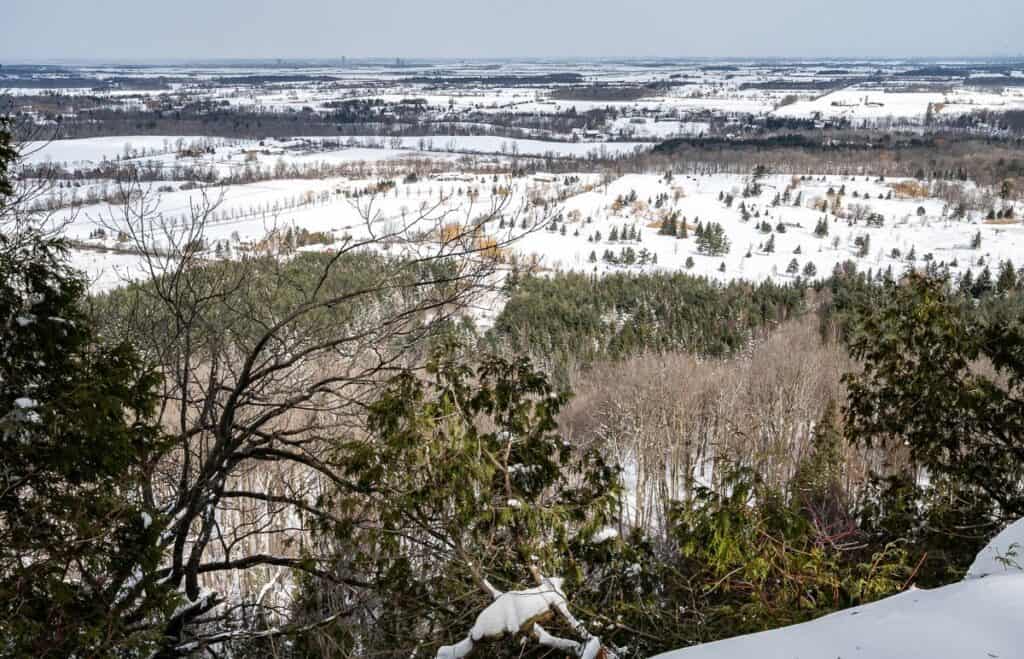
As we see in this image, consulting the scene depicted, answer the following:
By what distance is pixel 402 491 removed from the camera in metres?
5.75

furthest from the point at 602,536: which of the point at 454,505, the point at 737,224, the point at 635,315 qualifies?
the point at 737,224

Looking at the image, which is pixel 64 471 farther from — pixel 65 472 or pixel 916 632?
pixel 916 632

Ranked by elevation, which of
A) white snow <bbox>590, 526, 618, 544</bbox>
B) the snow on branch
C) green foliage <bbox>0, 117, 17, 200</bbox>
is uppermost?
green foliage <bbox>0, 117, 17, 200</bbox>

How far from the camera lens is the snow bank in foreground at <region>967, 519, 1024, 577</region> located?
415 cm

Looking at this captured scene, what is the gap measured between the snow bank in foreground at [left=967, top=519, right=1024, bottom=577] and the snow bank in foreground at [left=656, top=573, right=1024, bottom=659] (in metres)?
0.54

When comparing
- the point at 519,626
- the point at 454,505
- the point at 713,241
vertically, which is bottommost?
the point at 713,241

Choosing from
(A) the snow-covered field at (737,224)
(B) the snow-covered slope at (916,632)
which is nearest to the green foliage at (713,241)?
(A) the snow-covered field at (737,224)

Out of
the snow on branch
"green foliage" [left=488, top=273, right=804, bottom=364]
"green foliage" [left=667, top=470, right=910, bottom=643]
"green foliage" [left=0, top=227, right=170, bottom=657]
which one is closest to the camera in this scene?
the snow on branch

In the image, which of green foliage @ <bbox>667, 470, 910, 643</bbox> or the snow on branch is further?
green foliage @ <bbox>667, 470, 910, 643</bbox>

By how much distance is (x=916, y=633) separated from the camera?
3152 millimetres

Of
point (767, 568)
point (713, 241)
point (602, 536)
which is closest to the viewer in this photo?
point (767, 568)

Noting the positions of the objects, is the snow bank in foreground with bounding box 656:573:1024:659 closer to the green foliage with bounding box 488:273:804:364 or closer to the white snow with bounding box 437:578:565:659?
the white snow with bounding box 437:578:565:659

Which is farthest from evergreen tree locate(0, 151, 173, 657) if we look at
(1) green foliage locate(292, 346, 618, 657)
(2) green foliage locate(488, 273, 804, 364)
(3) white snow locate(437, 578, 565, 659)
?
(2) green foliage locate(488, 273, 804, 364)

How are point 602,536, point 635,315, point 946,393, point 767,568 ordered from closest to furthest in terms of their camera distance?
1. point 767,568
2. point 602,536
3. point 946,393
4. point 635,315
